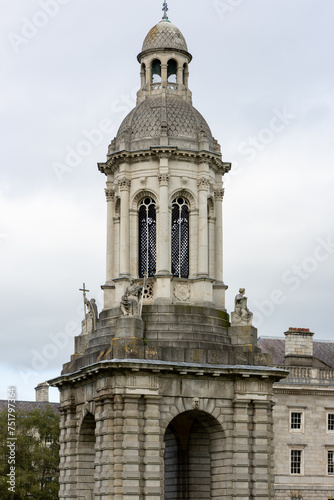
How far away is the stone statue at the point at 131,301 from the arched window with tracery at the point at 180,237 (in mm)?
3159

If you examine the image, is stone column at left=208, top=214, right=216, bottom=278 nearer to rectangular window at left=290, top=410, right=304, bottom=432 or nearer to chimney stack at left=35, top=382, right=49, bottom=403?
rectangular window at left=290, top=410, right=304, bottom=432

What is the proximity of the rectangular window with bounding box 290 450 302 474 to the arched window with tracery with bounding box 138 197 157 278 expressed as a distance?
29828mm

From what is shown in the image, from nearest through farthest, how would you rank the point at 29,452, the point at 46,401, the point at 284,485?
1. the point at 284,485
2. the point at 29,452
3. the point at 46,401

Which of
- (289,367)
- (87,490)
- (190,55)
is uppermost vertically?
(190,55)

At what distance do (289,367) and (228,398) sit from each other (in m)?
29.3

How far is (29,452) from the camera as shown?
7712 cm

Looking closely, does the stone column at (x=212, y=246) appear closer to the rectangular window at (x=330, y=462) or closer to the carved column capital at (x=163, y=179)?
the carved column capital at (x=163, y=179)

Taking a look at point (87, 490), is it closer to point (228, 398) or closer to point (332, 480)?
point (228, 398)

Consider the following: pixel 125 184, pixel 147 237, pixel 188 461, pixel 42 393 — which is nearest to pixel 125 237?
pixel 147 237

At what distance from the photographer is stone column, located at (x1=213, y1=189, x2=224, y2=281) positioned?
4391cm

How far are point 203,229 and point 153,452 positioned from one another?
383 inches

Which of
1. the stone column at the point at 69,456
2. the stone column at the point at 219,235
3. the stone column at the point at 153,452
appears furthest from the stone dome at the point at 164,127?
the stone column at the point at 69,456

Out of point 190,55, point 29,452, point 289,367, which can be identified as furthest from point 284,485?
point 190,55

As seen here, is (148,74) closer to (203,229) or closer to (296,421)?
(203,229)
